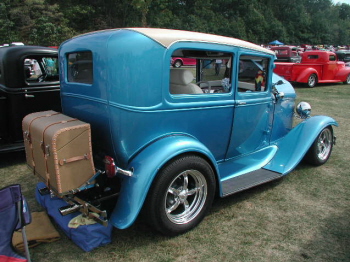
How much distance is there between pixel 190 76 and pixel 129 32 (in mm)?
877

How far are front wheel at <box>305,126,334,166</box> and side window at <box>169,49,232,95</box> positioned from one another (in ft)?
6.18

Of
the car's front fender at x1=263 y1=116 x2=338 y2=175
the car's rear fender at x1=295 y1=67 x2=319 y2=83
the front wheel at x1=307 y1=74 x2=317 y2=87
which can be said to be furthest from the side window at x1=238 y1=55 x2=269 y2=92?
the front wheel at x1=307 y1=74 x2=317 y2=87

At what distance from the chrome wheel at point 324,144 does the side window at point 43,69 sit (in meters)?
4.75

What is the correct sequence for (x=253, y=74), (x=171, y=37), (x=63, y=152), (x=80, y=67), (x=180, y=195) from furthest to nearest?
(x=253, y=74)
(x=80, y=67)
(x=180, y=195)
(x=171, y=37)
(x=63, y=152)

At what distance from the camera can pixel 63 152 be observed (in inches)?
95.1

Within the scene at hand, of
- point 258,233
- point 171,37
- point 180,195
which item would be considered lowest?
point 258,233

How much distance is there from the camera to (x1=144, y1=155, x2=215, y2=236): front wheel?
8.60 ft

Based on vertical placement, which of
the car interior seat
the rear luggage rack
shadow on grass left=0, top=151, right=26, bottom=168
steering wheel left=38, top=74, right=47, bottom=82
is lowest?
shadow on grass left=0, top=151, right=26, bottom=168

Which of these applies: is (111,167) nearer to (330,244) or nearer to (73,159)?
(73,159)

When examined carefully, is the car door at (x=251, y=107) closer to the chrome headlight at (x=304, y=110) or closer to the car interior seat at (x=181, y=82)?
the car interior seat at (x=181, y=82)

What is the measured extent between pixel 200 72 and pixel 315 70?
11.9m

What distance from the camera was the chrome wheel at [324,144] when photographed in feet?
15.1

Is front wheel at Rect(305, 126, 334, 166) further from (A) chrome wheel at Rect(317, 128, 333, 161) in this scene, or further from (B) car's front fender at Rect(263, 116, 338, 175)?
(B) car's front fender at Rect(263, 116, 338, 175)

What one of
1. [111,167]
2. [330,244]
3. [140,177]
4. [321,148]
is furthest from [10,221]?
[321,148]
